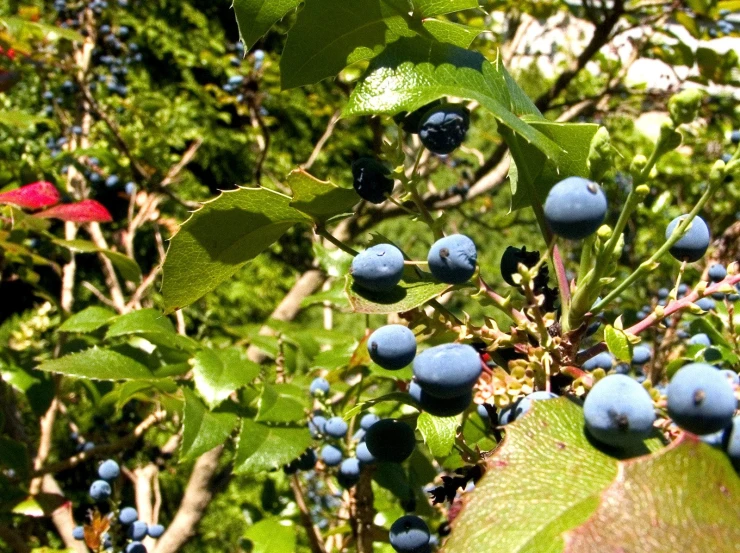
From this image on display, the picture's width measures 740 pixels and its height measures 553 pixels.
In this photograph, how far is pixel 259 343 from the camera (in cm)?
145

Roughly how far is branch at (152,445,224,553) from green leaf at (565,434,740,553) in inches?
50.7

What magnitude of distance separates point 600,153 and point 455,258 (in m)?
0.14

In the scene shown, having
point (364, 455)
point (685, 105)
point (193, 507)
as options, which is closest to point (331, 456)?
point (364, 455)

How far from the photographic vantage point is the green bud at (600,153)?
55 cm

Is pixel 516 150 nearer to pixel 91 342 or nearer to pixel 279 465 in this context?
pixel 279 465

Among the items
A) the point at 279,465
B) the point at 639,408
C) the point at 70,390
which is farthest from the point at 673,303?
the point at 70,390

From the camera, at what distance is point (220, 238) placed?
662 millimetres

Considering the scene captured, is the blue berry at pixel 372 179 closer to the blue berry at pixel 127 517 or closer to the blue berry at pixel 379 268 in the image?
the blue berry at pixel 379 268

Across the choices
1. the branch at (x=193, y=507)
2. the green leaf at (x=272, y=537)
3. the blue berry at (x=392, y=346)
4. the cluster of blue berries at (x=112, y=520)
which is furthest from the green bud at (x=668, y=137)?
the branch at (x=193, y=507)

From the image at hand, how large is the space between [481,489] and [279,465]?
0.69 metres

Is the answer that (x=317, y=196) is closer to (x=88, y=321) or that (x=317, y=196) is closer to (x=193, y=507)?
(x=88, y=321)

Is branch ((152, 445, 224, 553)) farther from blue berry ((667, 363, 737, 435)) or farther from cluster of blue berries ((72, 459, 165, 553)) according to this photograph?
blue berry ((667, 363, 737, 435))

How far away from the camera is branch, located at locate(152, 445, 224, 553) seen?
62.3 inches

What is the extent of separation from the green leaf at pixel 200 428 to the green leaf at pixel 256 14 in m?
0.62
